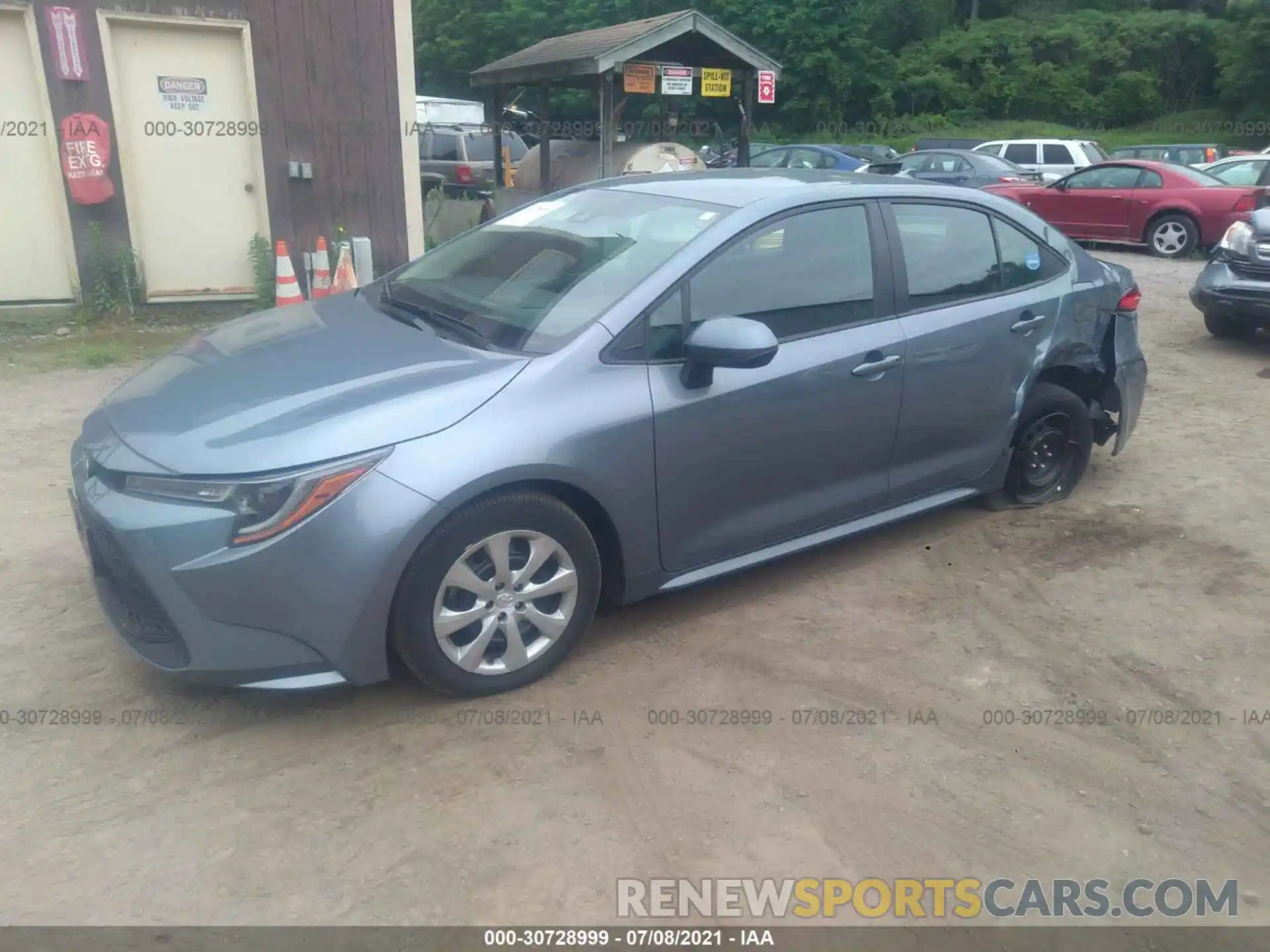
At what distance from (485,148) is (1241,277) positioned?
15482 mm

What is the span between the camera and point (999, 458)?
4883mm

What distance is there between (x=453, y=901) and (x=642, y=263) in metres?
2.22

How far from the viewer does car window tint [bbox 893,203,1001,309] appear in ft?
14.5

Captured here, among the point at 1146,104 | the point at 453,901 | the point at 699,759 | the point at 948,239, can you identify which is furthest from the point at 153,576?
the point at 1146,104

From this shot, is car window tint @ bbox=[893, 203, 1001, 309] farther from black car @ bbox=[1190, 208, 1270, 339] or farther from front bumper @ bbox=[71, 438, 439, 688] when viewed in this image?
black car @ bbox=[1190, 208, 1270, 339]

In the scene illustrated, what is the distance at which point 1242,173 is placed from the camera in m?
14.5

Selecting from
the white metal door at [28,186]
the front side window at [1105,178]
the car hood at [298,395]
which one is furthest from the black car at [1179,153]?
the car hood at [298,395]

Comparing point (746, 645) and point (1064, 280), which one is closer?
point (746, 645)

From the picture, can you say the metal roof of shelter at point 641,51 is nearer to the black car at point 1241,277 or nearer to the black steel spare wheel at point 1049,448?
the black car at point 1241,277

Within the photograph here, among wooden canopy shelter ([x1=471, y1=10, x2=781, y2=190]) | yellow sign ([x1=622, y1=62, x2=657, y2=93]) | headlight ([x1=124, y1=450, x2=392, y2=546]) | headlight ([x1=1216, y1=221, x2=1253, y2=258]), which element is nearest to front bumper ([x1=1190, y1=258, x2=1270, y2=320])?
headlight ([x1=1216, y1=221, x2=1253, y2=258])

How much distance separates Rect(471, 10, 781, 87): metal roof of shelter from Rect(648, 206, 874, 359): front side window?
9.26m

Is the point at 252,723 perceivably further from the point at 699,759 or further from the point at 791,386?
the point at 791,386

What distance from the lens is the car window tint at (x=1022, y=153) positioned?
789 inches

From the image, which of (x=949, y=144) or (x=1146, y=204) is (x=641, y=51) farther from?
(x=949, y=144)
